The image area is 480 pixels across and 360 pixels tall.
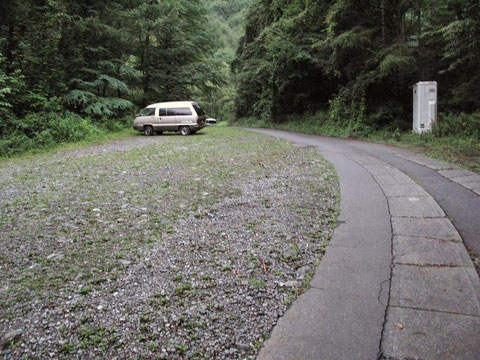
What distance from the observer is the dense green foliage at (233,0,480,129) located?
1344 centimetres

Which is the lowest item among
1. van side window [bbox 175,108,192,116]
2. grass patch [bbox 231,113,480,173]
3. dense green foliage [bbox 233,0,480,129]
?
grass patch [bbox 231,113,480,173]

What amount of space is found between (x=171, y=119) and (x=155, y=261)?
702 inches

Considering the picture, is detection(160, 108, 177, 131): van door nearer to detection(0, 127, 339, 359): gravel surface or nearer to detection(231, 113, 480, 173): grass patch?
detection(231, 113, 480, 173): grass patch

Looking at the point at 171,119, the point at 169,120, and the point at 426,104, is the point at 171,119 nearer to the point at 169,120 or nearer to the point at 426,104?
the point at 169,120

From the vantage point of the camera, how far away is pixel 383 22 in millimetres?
15633

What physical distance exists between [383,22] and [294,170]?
11.3 meters

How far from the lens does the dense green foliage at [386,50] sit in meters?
13.4

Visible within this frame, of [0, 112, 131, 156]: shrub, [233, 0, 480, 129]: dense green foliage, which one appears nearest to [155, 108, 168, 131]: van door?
[0, 112, 131, 156]: shrub

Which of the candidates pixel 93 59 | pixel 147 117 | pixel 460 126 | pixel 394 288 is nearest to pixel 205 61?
pixel 147 117

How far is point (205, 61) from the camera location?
91.4 feet

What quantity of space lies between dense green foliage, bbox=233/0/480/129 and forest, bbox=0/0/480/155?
57 millimetres

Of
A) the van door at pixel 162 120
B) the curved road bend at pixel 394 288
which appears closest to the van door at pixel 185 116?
the van door at pixel 162 120

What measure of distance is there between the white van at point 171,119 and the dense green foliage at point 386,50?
727 centimetres

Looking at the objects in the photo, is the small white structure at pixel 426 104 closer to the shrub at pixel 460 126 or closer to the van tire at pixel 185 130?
the shrub at pixel 460 126
